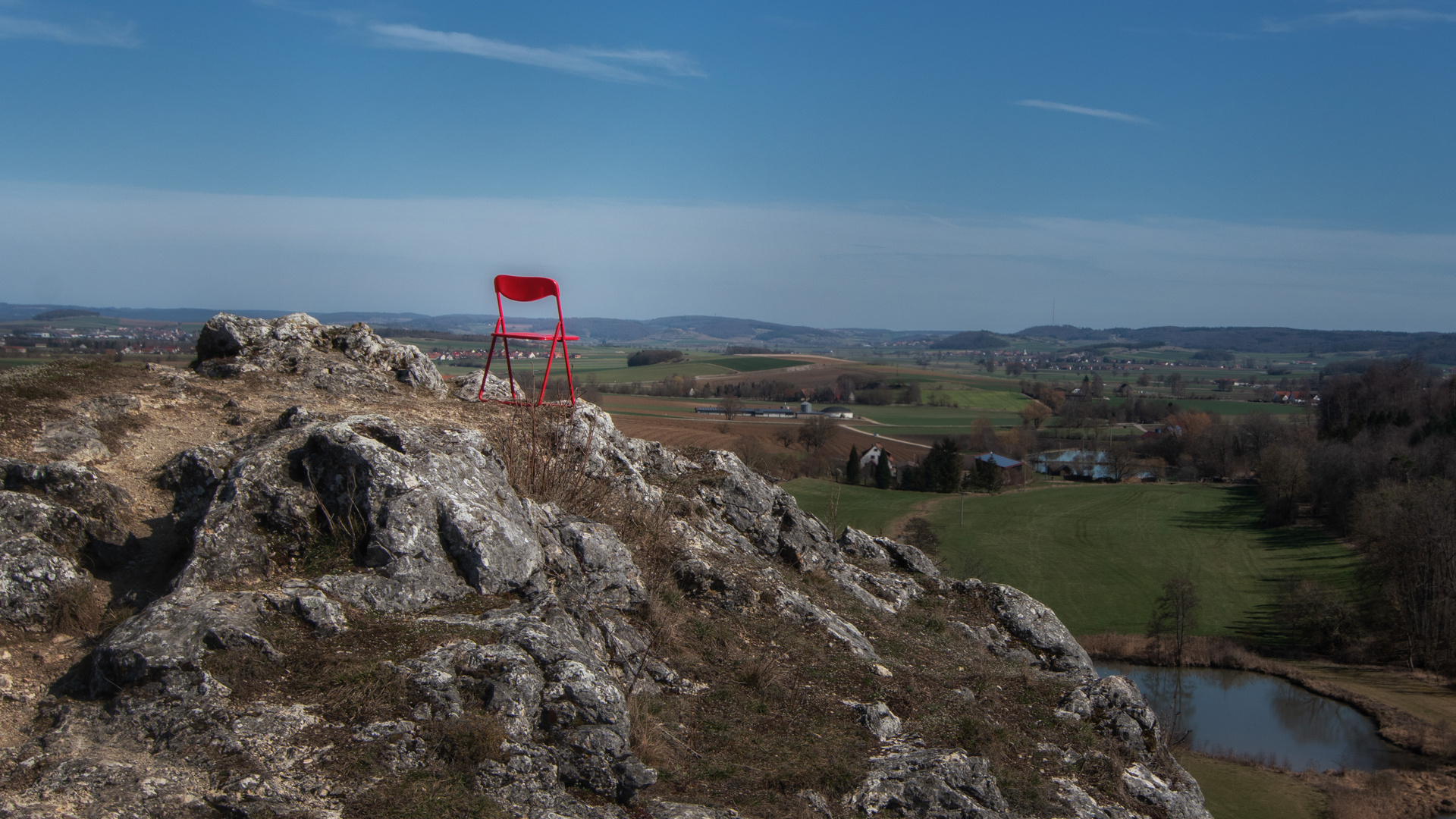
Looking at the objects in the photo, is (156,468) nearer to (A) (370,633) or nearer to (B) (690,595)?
(A) (370,633)

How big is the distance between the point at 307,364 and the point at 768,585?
931 cm

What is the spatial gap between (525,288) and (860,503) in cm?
5756

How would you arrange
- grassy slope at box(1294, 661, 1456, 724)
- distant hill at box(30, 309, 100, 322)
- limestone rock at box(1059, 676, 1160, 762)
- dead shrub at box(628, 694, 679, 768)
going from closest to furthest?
1. dead shrub at box(628, 694, 679, 768)
2. limestone rock at box(1059, 676, 1160, 762)
3. grassy slope at box(1294, 661, 1456, 724)
4. distant hill at box(30, 309, 100, 322)

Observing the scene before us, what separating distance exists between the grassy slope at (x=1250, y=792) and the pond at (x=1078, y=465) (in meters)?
61.9

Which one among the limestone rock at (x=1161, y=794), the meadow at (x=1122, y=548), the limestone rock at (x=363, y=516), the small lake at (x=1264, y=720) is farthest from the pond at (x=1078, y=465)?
the limestone rock at (x=363, y=516)

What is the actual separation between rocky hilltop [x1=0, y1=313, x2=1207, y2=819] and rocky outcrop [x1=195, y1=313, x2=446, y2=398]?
1062mm

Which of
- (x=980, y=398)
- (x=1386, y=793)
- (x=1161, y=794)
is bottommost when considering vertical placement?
(x=1386, y=793)

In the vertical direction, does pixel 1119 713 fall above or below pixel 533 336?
below

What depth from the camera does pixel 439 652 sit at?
741 centimetres

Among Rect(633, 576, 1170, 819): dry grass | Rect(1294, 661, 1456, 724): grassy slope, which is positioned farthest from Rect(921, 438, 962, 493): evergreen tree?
Rect(633, 576, 1170, 819): dry grass

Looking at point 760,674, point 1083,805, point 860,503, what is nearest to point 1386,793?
point 1083,805

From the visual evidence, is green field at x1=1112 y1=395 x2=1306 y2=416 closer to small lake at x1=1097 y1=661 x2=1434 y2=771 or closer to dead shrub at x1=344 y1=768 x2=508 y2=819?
small lake at x1=1097 y1=661 x2=1434 y2=771

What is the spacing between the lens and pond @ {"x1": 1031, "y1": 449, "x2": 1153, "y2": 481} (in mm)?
92062

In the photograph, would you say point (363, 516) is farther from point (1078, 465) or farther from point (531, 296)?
point (1078, 465)
